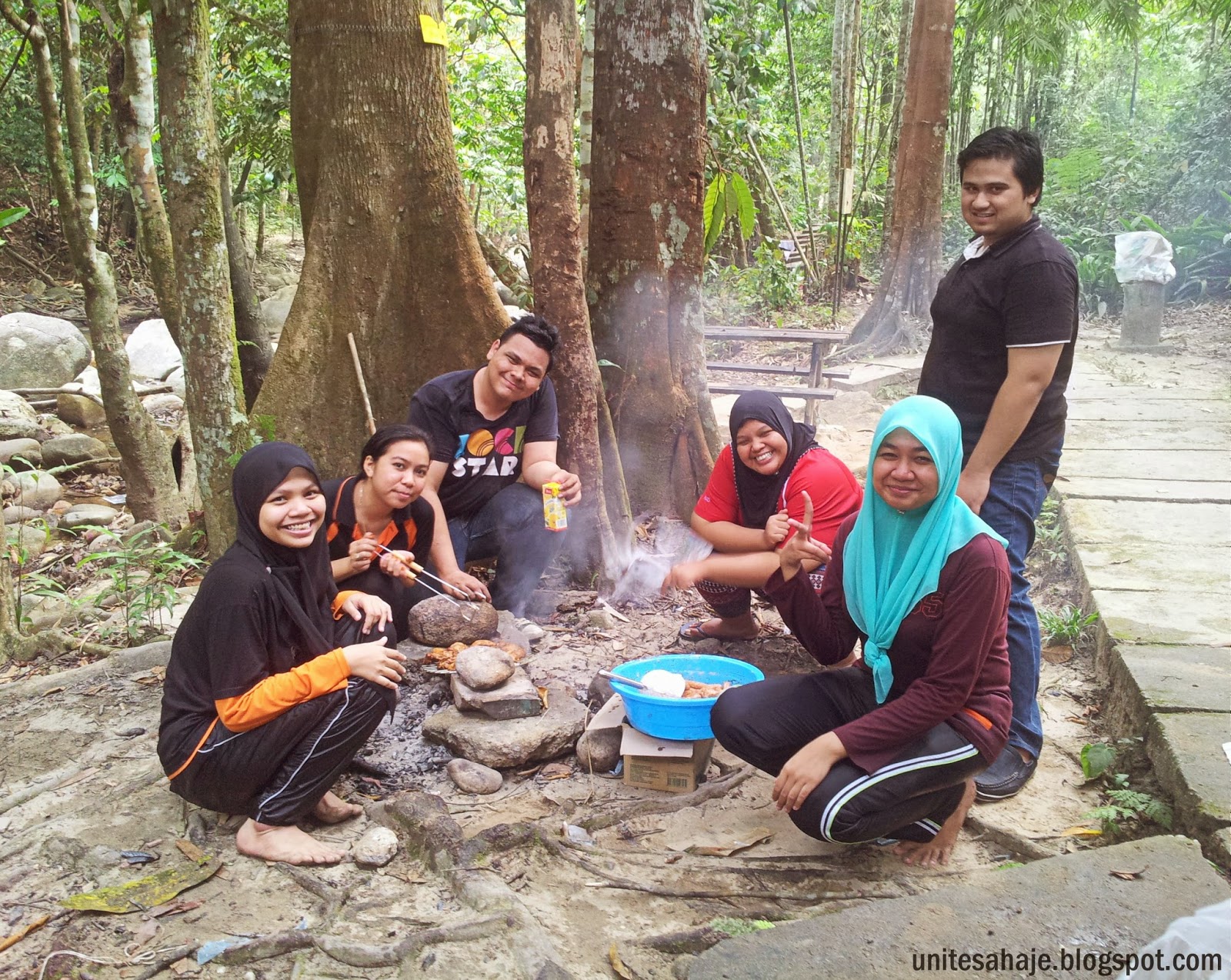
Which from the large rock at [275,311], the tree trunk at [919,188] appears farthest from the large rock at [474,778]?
the large rock at [275,311]

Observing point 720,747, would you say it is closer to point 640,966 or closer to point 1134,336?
point 640,966

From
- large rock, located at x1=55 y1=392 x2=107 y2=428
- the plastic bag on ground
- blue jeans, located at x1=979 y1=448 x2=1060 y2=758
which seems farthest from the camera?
large rock, located at x1=55 y1=392 x2=107 y2=428

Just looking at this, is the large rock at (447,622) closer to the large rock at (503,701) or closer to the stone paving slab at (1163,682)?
the large rock at (503,701)

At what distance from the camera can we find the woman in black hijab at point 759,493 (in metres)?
3.55

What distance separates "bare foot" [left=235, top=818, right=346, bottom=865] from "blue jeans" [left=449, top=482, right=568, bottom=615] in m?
1.80

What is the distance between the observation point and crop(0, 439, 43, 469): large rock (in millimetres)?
8695

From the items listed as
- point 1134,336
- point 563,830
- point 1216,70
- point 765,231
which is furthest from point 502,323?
point 1216,70

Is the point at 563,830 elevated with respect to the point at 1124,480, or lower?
lower

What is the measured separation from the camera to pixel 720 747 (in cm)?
352

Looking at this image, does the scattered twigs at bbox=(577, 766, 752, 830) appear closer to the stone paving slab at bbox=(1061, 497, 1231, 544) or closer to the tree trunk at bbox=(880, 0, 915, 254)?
the stone paving slab at bbox=(1061, 497, 1231, 544)

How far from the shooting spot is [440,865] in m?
2.70

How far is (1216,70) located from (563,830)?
17.3 metres

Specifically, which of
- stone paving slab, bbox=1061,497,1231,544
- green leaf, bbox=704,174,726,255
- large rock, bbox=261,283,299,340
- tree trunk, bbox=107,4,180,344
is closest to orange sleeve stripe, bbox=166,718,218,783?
tree trunk, bbox=107,4,180,344

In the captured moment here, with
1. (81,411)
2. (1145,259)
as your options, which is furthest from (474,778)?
(1145,259)
